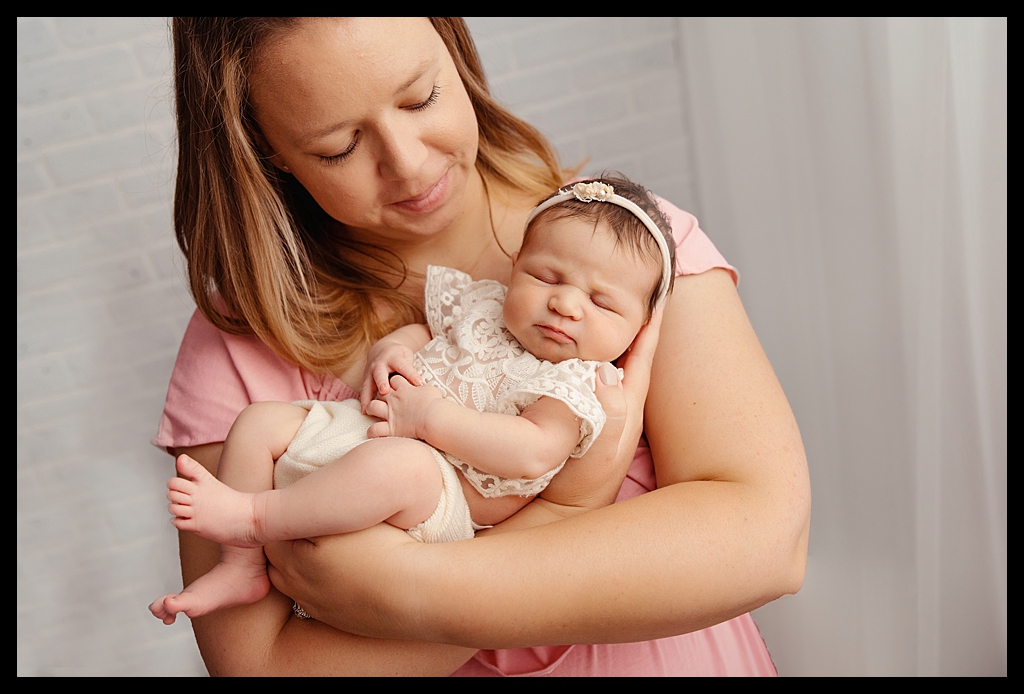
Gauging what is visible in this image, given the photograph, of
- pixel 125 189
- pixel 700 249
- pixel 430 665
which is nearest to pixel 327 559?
pixel 430 665

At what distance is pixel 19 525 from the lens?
2.69 m

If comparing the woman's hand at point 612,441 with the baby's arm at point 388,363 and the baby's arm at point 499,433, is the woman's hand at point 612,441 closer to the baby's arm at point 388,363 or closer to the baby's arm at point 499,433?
the baby's arm at point 499,433

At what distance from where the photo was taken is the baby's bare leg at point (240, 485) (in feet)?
3.77

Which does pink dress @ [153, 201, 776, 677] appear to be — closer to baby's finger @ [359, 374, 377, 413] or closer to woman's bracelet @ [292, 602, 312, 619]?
baby's finger @ [359, 374, 377, 413]

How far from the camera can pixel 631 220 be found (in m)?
1.30

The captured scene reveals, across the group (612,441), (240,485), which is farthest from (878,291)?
(240,485)

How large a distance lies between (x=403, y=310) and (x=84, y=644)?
220 centimetres

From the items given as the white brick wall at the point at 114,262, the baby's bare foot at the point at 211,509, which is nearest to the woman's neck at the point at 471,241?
the baby's bare foot at the point at 211,509

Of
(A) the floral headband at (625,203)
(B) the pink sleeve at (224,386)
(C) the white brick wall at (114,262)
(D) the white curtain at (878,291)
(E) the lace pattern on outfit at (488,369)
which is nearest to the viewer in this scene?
(E) the lace pattern on outfit at (488,369)

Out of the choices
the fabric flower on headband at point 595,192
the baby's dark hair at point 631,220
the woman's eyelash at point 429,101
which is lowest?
the baby's dark hair at point 631,220

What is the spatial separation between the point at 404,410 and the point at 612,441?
340 millimetres

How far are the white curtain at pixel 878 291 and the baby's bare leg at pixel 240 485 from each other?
1382 millimetres

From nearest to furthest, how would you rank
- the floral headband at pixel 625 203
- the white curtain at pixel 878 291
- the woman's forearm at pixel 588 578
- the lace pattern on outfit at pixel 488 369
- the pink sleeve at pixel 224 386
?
the woman's forearm at pixel 588 578
the lace pattern on outfit at pixel 488 369
the floral headband at pixel 625 203
the pink sleeve at pixel 224 386
the white curtain at pixel 878 291
